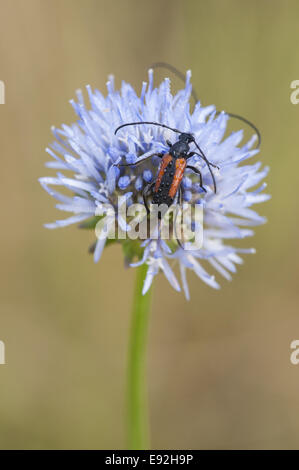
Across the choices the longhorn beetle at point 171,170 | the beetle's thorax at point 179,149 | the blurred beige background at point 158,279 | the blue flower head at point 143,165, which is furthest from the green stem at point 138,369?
the blurred beige background at point 158,279

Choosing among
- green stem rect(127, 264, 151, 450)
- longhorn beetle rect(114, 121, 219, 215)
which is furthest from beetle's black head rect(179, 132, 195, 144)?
green stem rect(127, 264, 151, 450)

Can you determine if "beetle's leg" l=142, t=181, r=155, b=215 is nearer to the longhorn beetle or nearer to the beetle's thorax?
the longhorn beetle

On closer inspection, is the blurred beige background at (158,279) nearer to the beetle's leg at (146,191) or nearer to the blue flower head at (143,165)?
the blue flower head at (143,165)

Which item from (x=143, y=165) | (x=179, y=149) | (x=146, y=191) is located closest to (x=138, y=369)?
(x=146, y=191)

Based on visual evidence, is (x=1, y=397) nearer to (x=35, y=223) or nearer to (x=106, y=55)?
(x=35, y=223)

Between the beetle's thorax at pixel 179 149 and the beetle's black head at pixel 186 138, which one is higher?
the beetle's black head at pixel 186 138

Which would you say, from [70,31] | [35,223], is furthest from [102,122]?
[70,31]
